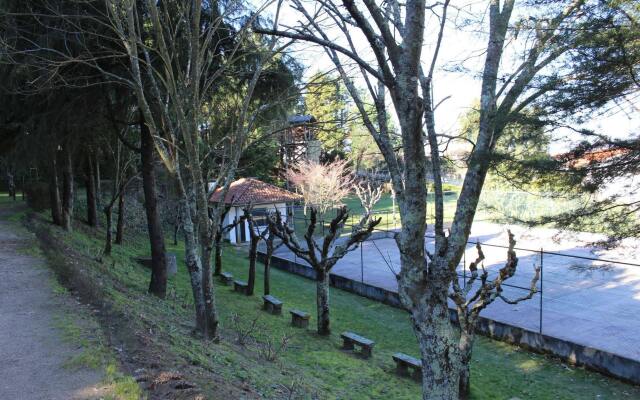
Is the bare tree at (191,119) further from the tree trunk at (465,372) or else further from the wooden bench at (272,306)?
the wooden bench at (272,306)

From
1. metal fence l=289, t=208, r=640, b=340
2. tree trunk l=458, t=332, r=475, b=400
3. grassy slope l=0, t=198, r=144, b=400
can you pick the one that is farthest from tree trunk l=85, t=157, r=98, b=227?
tree trunk l=458, t=332, r=475, b=400

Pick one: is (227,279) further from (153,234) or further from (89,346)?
(89,346)

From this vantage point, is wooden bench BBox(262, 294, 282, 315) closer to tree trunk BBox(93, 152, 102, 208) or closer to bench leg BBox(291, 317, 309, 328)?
bench leg BBox(291, 317, 309, 328)

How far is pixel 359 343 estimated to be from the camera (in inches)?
379

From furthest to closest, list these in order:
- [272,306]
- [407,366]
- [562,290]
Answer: [562,290], [272,306], [407,366]

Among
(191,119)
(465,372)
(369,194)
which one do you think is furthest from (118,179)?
(369,194)

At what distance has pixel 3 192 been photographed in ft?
109

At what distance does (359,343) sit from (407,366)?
126 centimetres

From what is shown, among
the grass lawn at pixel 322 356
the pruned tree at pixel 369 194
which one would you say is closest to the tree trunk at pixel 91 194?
the grass lawn at pixel 322 356

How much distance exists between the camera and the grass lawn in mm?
6699

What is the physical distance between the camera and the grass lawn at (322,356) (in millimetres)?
6699

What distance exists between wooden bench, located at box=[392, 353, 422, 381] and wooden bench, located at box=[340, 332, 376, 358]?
74 cm

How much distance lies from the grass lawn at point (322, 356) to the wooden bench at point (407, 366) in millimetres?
211

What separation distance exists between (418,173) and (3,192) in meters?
37.6
